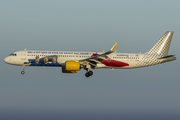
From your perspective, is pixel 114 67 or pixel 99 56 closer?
pixel 99 56

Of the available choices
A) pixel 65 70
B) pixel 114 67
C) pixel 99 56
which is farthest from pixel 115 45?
pixel 65 70

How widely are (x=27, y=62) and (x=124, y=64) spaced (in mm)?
17573

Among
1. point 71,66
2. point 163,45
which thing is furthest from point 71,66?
point 163,45

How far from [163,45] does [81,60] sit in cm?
1804

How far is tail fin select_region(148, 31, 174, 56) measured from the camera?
55947 mm

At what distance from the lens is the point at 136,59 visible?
175 ft

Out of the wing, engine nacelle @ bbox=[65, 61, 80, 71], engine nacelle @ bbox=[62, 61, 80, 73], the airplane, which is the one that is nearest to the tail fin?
the airplane

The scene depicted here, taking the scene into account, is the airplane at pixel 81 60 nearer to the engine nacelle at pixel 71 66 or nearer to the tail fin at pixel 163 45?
the engine nacelle at pixel 71 66

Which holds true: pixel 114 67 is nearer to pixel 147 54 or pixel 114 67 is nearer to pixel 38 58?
pixel 147 54

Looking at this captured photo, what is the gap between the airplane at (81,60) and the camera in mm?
49250

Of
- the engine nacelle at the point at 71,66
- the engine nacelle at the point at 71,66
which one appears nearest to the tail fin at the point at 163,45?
the engine nacelle at the point at 71,66

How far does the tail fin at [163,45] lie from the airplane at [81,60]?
177 centimetres

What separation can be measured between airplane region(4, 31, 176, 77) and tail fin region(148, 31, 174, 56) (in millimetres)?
1766

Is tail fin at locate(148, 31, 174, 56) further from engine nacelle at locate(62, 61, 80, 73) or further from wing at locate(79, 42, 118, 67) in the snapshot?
engine nacelle at locate(62, 61, 80, 73)
